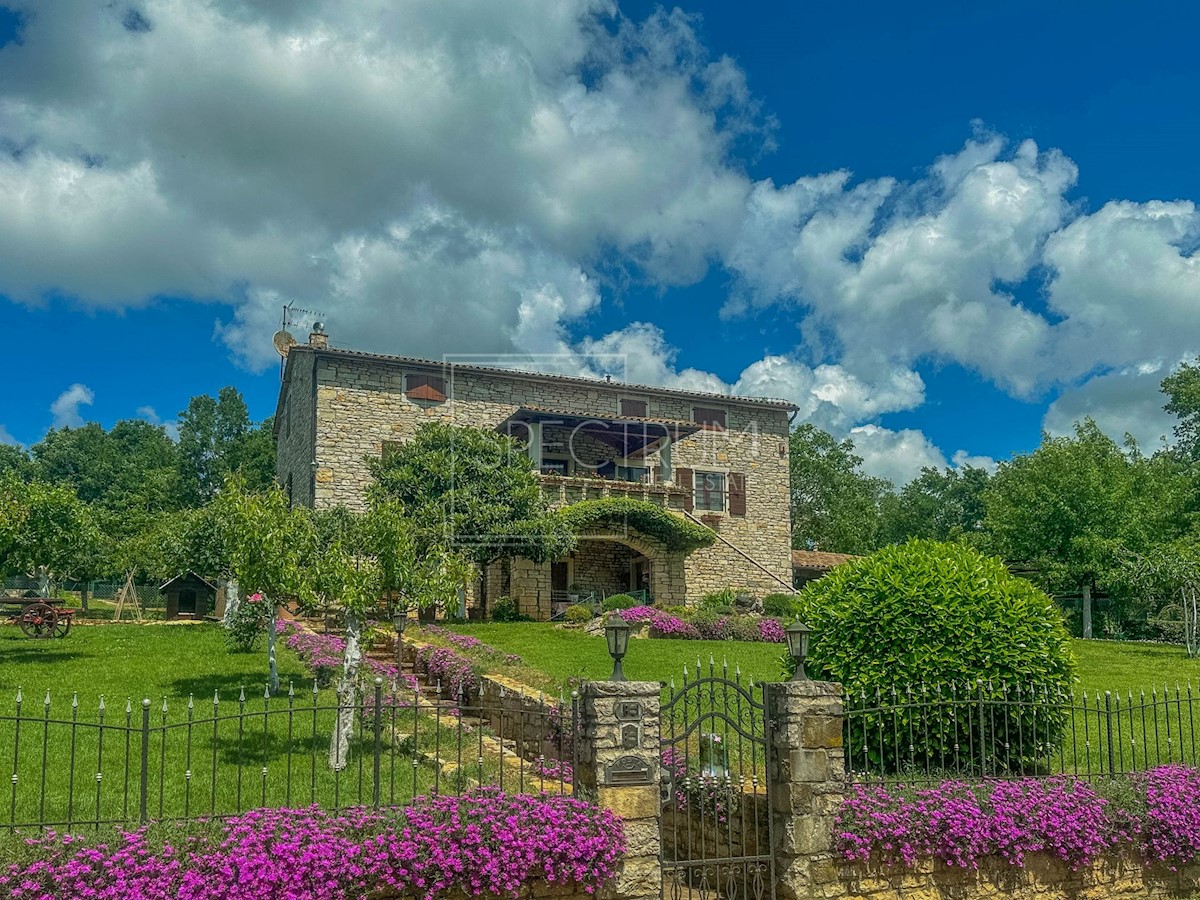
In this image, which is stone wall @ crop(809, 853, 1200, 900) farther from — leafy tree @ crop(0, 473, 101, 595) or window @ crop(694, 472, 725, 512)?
window @ crop(694, 472, 725, 512)

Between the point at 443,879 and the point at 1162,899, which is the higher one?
the point at 443,879

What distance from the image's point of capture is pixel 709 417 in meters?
33.9

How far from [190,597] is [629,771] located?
912 inches

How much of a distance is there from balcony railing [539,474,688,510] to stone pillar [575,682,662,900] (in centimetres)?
1980

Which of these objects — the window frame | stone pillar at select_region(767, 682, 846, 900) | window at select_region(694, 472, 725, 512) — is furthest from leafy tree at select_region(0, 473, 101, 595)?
window at select_region(694, 472, 725, 512)

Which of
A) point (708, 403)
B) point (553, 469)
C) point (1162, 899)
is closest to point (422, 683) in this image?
point (1162, 899)

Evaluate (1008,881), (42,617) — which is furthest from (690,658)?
(42,617)

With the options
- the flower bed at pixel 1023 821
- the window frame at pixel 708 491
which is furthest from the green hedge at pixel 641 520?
the flower bed at pixel 1023 821

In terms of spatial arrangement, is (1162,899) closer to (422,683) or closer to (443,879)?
(443,879)

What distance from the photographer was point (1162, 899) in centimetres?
792

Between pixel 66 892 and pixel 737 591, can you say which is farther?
pixel 737 591

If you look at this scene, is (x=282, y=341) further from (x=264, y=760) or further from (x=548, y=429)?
(x=264, y=760)

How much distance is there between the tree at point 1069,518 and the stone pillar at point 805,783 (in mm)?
25771

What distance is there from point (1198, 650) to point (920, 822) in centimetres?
1879
